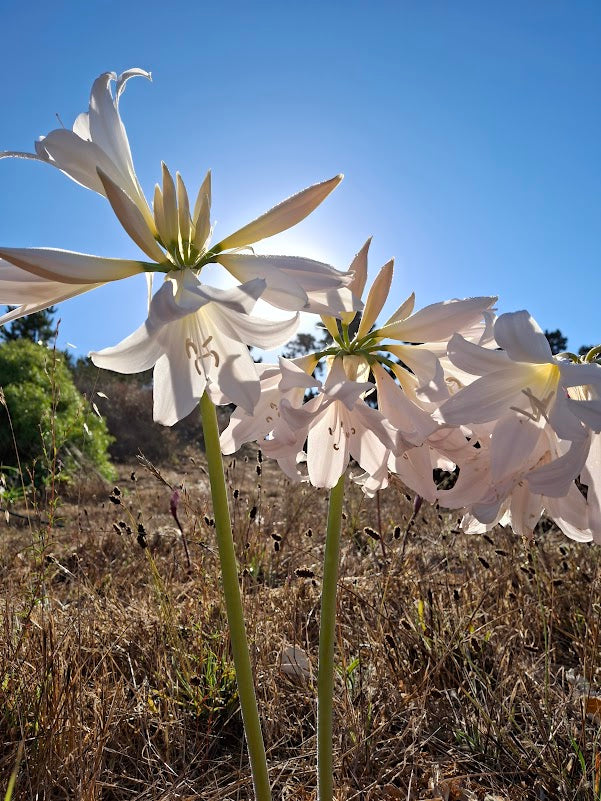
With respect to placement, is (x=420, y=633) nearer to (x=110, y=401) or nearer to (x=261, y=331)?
(x=261, y=331)

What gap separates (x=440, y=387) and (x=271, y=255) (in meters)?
0.33

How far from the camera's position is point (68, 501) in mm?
7805

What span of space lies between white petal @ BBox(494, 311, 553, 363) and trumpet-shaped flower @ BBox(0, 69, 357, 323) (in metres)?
0.22

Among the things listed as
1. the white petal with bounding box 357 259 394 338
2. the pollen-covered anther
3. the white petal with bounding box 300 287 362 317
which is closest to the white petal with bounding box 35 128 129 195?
the white petal with bounding box 300 287 362 317

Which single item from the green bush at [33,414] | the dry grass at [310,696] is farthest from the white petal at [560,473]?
the green bush at [33,414]

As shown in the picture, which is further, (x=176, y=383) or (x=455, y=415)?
(x=176, y=383)

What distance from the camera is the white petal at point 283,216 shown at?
0.92 metres

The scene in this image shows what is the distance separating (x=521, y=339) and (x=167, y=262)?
552mm

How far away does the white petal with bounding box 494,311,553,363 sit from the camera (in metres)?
0.82

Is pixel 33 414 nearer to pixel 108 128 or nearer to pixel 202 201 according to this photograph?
pixel 108 128

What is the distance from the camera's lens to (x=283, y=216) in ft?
3.07

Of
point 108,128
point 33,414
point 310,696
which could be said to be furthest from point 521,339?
point 33,414

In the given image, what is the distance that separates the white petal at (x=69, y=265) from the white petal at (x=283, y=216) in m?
0.16

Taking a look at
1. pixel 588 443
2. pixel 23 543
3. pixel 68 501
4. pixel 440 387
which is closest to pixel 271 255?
pixel 440 387
